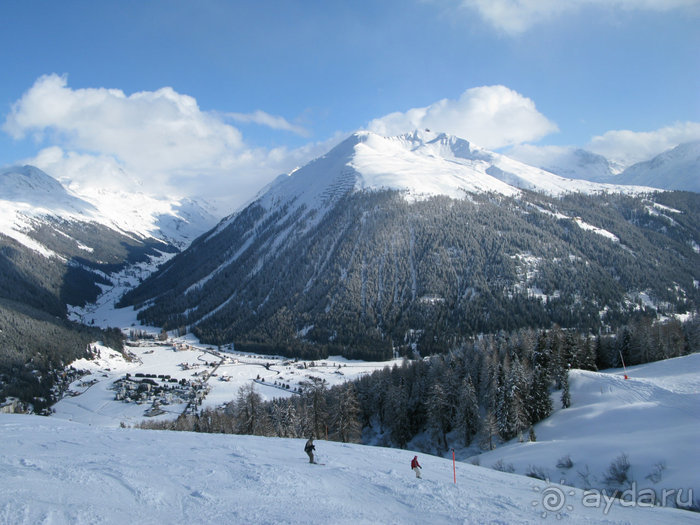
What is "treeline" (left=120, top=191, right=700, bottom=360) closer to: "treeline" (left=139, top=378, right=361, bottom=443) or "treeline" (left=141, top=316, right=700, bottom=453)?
"treeline" (left=141, top=316, right=700, bottom=453)

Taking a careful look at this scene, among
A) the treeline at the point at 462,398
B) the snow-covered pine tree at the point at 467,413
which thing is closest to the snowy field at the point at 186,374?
the treeline at the point at 462,398

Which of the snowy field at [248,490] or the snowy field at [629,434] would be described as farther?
the snowy field at [629,434]

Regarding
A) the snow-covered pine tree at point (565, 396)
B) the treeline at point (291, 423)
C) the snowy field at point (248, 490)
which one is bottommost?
the treeline at point (291, 423)

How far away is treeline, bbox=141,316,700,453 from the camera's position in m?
53.8

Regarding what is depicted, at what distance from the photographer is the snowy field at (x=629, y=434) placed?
28344mm

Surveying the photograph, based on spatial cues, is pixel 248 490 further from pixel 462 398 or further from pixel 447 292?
pixel 447 292

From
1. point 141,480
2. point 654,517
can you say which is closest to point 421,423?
point 654,517

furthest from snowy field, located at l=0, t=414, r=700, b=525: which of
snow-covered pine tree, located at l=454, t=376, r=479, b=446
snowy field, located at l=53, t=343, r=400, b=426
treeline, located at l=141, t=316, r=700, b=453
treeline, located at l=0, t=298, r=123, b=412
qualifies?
treeline, located at l=0, t=298, r=123, b=412

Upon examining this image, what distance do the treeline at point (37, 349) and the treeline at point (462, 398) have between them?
67245 mm

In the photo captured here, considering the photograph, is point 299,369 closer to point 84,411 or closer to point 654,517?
point 84,411

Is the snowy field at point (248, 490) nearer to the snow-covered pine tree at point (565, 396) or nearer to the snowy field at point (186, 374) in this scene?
the snow-covered pine tree at point (565, 396)

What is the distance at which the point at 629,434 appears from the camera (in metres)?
Answer: 38.3

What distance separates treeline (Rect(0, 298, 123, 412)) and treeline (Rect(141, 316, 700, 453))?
67.2 meters

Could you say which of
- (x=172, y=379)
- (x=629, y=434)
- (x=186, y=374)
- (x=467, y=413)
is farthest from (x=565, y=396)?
(x=186, y=374)
